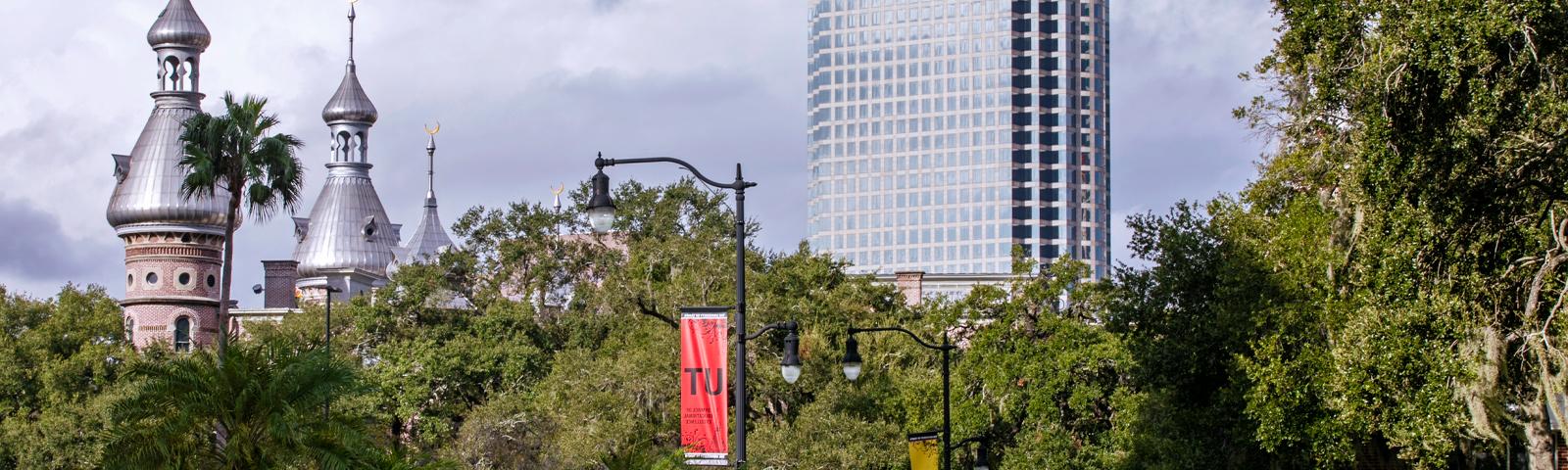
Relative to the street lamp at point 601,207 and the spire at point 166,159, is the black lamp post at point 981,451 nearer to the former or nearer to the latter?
the street lamp at point 601,207

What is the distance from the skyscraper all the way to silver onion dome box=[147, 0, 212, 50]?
9445cm

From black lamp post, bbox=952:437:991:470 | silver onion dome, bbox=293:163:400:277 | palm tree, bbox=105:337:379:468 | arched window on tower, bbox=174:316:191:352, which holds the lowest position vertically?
black lamp post, bbox=952:437:991:470

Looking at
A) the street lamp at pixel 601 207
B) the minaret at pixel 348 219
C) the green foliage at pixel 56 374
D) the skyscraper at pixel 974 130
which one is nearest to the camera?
the street lamp at pixel 601 207

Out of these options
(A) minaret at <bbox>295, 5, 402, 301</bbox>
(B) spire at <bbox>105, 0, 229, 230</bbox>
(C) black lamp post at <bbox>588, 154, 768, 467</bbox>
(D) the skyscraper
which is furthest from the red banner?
(D) the skyscraper

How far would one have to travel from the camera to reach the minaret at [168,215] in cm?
9494

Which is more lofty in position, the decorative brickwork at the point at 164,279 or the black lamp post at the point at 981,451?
the decorative brickwork at the point at 164,279

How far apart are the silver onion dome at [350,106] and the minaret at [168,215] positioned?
69.4 ft

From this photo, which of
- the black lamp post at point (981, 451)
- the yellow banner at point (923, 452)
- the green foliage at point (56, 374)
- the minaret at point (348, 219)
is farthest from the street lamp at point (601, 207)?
the minaret at point (348, 219)

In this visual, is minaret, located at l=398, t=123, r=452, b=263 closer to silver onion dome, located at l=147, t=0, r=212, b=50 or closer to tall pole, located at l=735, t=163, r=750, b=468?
silver onion dome, located at l=147, t=0, r=212, b=50

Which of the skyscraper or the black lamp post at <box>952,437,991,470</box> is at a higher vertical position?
the skyscraper

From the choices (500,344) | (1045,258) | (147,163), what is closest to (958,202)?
(1045,258)

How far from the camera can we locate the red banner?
24.6m

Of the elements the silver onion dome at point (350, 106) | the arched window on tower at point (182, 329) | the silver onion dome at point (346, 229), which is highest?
the silver onion dome at point (350, 106)

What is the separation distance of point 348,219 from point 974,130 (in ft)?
258
